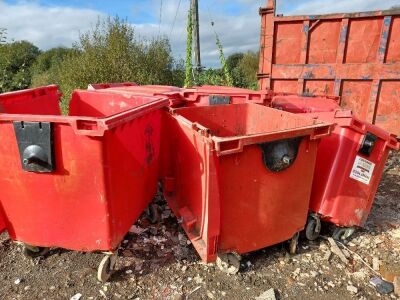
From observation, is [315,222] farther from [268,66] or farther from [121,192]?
[268,66]

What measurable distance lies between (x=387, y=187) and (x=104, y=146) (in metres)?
3.65

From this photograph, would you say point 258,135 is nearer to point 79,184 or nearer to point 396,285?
point 79,184

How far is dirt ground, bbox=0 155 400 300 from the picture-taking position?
2236 mm

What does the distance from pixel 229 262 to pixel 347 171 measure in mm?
1265

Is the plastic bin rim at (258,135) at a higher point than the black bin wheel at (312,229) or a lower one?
higher

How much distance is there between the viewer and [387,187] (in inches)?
152

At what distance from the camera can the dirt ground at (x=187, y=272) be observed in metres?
2.24

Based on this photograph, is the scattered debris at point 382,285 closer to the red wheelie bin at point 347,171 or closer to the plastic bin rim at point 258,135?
the red wheelie bin at point 347,171

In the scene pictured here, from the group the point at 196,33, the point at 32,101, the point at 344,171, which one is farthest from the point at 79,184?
the point at 196,33

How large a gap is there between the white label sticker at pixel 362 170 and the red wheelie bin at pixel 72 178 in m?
1.84

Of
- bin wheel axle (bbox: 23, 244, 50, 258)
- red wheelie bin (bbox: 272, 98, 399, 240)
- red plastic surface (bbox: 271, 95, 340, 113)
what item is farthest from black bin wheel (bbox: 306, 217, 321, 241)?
bin wheel axle (bbox: 23, 244, 50, 258)

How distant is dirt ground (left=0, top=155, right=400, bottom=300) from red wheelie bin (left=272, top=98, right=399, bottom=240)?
0.32 m

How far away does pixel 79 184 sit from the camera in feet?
6.73

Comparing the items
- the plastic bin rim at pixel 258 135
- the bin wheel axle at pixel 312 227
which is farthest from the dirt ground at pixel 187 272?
the plastic bin rim at pixel 258 135
